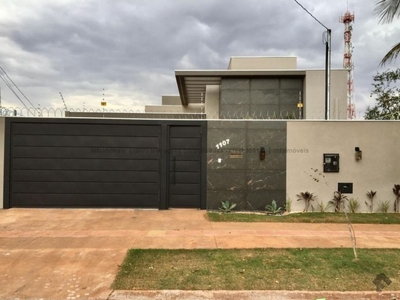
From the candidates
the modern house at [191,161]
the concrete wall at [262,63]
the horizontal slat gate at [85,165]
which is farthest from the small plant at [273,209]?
the concrete wall at [262,63]

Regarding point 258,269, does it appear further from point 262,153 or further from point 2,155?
point 2,155

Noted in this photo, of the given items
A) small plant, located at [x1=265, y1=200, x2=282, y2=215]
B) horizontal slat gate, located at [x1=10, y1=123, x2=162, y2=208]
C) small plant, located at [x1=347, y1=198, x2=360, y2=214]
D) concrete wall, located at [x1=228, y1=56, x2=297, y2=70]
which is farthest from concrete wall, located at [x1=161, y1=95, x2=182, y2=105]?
small plant, located at [x1=347, y1=198, x2=360, y2=214]

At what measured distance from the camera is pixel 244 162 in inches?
344

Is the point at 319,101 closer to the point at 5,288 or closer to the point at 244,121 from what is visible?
the point at 244,121

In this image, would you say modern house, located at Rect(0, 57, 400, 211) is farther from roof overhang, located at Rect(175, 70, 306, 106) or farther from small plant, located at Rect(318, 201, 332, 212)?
roof overhang, located at Rect(175, 70, 306, 106)

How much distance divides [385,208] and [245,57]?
8734 millimetres

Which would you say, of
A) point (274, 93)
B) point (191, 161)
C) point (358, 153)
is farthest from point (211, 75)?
point (358, 153)

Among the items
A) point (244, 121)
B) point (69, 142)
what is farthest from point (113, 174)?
point (244, 121)

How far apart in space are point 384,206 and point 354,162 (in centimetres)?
161

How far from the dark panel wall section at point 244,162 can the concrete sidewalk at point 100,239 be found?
1.17 meters

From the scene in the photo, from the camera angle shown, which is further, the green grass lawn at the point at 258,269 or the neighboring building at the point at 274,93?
the neighboring building at the point at 274,93

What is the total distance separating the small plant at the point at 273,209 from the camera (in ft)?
27.8

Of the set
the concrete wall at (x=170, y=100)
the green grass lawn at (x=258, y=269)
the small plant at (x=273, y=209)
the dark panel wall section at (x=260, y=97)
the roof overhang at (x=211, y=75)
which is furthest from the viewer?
the concrete wall at (x=170, y=100)

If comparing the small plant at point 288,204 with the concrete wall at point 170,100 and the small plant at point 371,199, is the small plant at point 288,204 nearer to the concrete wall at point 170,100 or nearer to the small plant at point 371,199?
the small plant at point 371,199
